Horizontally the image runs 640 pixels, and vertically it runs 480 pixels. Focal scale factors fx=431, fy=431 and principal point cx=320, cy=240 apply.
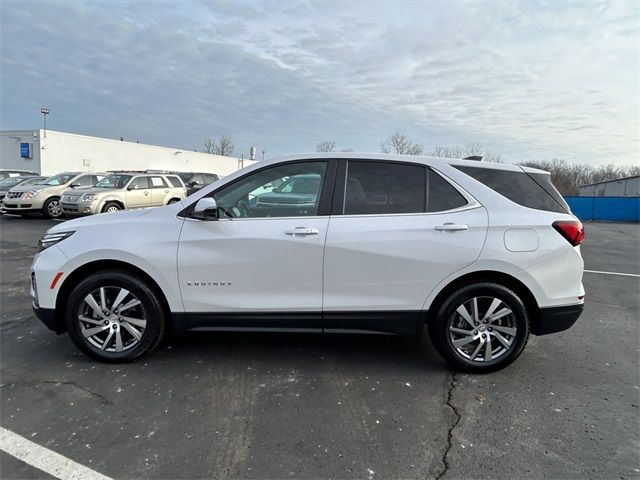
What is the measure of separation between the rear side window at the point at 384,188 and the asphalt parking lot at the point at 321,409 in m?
1.39

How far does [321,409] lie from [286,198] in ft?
5.56

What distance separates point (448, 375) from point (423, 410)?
64cm

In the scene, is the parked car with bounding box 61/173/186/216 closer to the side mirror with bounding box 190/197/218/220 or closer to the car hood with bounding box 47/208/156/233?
the car hood with bounding box 47/208/156/233

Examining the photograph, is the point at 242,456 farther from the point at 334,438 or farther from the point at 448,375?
the point at 448,375

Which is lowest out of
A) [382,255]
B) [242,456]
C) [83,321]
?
[242,456]

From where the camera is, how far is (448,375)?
11.9 feet

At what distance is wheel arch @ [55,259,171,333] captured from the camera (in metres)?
3.62

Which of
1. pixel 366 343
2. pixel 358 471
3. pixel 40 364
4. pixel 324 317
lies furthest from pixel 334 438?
pixel 40 364

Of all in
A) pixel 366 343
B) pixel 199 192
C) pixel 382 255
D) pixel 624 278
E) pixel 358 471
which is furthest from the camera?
pixel 624 278

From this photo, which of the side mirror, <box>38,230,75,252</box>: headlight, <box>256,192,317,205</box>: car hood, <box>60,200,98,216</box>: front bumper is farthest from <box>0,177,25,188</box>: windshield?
<box>256,192,317,205</box>: car hood

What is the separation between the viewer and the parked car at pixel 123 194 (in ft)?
45.1

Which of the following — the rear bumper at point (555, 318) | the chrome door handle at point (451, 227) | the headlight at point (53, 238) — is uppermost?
the chrome door handle at point (451, 227)

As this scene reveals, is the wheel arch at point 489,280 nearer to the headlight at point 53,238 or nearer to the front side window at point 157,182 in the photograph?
the headlight at point 53,238

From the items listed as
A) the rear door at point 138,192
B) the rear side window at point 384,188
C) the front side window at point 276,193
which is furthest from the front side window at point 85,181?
the rear side window at point 384,188
